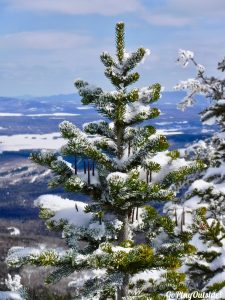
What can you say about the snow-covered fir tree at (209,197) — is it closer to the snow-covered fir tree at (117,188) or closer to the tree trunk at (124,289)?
the snow-covered fir tree at (117,188)

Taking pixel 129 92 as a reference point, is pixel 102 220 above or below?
below

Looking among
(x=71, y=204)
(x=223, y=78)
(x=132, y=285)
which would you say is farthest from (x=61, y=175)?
(x=223, y=78)

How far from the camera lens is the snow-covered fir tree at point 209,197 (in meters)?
12.2

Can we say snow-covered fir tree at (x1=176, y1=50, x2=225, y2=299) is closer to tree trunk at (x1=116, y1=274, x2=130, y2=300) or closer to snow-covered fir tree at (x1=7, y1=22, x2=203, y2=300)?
snow-covered fir tree at (x1=7, y1=22, x2=203, y2=300)

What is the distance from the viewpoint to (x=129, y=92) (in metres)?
12.0

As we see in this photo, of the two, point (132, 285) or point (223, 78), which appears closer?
point (132, 285)

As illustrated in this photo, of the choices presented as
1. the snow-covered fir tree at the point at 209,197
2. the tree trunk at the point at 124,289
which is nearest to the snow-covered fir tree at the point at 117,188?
the tree trunk at the point at 124,289

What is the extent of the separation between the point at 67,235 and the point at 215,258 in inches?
130

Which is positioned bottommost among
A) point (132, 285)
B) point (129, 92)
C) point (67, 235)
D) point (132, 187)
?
point (132, 285)

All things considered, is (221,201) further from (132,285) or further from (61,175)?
(61,175)

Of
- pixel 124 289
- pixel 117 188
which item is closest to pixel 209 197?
pixel 124 289

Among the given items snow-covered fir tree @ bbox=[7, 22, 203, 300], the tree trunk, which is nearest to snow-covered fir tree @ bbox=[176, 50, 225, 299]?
snow-covered fir tree @ bbox=[7, 22, 203, 300]

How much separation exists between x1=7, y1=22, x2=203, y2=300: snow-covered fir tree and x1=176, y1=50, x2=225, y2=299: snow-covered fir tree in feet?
1.87

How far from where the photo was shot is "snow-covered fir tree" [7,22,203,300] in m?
11.2
